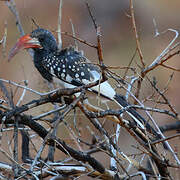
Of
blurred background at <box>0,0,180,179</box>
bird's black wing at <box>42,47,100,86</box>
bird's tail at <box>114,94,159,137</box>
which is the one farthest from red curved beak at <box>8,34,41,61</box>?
blurred background at <box>0,0,180,179</box>

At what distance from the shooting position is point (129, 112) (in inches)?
101

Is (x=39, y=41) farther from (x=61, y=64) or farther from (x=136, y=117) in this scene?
(x=136, y=117)

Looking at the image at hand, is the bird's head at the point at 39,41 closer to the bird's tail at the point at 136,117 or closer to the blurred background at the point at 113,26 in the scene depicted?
the bird's tail at the point at 136,117

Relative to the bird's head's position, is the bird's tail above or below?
below

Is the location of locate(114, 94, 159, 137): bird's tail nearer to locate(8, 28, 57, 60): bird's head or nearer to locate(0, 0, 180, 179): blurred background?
locate(8, 28, 57, 60): bird's head

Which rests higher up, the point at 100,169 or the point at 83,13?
the point at 83,13

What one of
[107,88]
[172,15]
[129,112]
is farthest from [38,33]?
[172,15]

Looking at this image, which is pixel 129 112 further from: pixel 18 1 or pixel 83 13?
pixel 83 13

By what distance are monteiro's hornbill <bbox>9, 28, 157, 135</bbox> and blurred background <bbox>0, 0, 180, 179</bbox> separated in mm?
3065

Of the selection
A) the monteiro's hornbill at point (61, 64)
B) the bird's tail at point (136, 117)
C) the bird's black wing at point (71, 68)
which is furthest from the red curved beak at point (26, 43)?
the bird's tail at point (136, 117)

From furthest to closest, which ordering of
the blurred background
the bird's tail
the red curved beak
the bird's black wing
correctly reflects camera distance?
the blurred background, the bird's black wing, the red curved beak, the bird's tail

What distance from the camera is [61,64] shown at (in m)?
3.07

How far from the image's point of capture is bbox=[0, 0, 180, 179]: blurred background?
676cm

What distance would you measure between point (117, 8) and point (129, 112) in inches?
252
